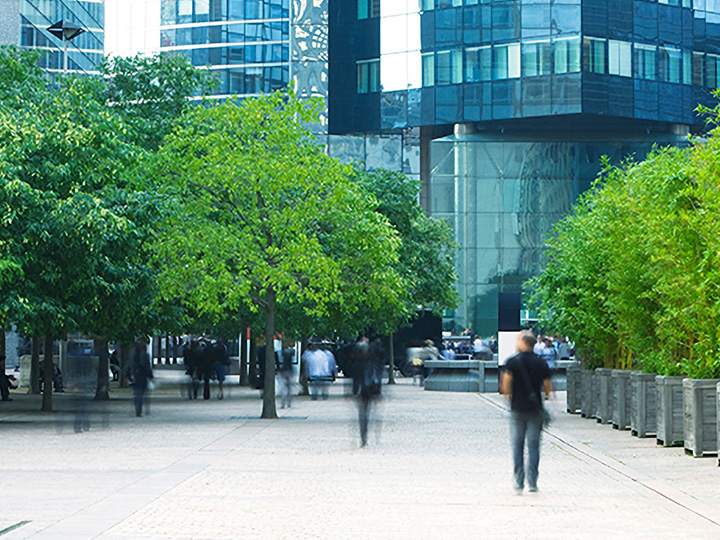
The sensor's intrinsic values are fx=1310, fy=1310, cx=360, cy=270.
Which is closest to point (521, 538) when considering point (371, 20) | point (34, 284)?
point (34, 284)

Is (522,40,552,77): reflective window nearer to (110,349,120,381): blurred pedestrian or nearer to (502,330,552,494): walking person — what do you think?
(110,349,120,381): blurred pedestrian

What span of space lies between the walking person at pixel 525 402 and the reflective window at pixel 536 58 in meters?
52.2

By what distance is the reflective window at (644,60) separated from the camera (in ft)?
213

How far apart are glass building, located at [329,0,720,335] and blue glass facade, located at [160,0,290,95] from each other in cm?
2201

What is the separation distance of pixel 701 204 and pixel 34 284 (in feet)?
45.7

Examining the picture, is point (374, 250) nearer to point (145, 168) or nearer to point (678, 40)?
point (145, 168)

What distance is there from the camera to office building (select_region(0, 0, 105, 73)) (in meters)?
54.8

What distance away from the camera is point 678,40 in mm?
66375

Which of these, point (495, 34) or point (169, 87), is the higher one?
point (495, 34)

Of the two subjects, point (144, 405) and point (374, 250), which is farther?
point (144, 405)

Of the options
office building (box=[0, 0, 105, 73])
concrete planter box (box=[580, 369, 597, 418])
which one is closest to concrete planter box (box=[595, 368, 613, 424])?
concrete planter box (box=[580, 369, 597, 418])

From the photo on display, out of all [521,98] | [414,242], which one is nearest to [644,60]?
[521,98]

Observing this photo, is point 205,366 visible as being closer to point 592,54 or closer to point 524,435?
point 524,435

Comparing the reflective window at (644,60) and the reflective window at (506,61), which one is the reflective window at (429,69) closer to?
the reflective window at (506,61)
